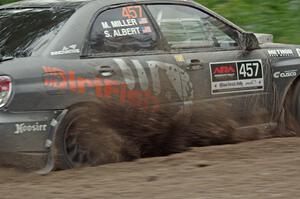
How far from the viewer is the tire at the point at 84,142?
607 centimetres

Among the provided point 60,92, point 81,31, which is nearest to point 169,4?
point 81,31

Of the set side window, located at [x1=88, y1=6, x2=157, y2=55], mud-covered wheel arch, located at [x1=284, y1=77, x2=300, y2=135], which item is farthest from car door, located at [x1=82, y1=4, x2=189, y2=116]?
mud-covered wheel arch, located at [x1=284, y1=77, x2=300, y2=135]

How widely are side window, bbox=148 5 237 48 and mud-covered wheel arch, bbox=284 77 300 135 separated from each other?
929 mm

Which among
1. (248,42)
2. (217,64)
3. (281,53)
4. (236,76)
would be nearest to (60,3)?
(217,64)

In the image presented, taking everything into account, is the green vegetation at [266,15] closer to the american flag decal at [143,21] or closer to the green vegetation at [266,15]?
the green vegetation at [266,15]

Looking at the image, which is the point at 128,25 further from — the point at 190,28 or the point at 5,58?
the point at 5,58

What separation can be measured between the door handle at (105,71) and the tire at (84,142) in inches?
12.6

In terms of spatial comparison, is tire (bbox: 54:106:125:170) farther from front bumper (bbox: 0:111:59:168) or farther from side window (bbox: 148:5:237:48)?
side window (bbox: 148:5:237:48)

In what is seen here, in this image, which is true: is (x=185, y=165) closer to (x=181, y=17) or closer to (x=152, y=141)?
(x=152, y=141)

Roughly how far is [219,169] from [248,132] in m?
1.80

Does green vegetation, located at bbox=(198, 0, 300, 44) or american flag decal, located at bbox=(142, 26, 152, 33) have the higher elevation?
american flag decal, located at bbox=(142, 26, 152, 33)

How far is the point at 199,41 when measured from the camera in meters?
7.35

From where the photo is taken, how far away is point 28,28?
652cm

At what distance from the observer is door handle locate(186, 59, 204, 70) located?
704 cm
